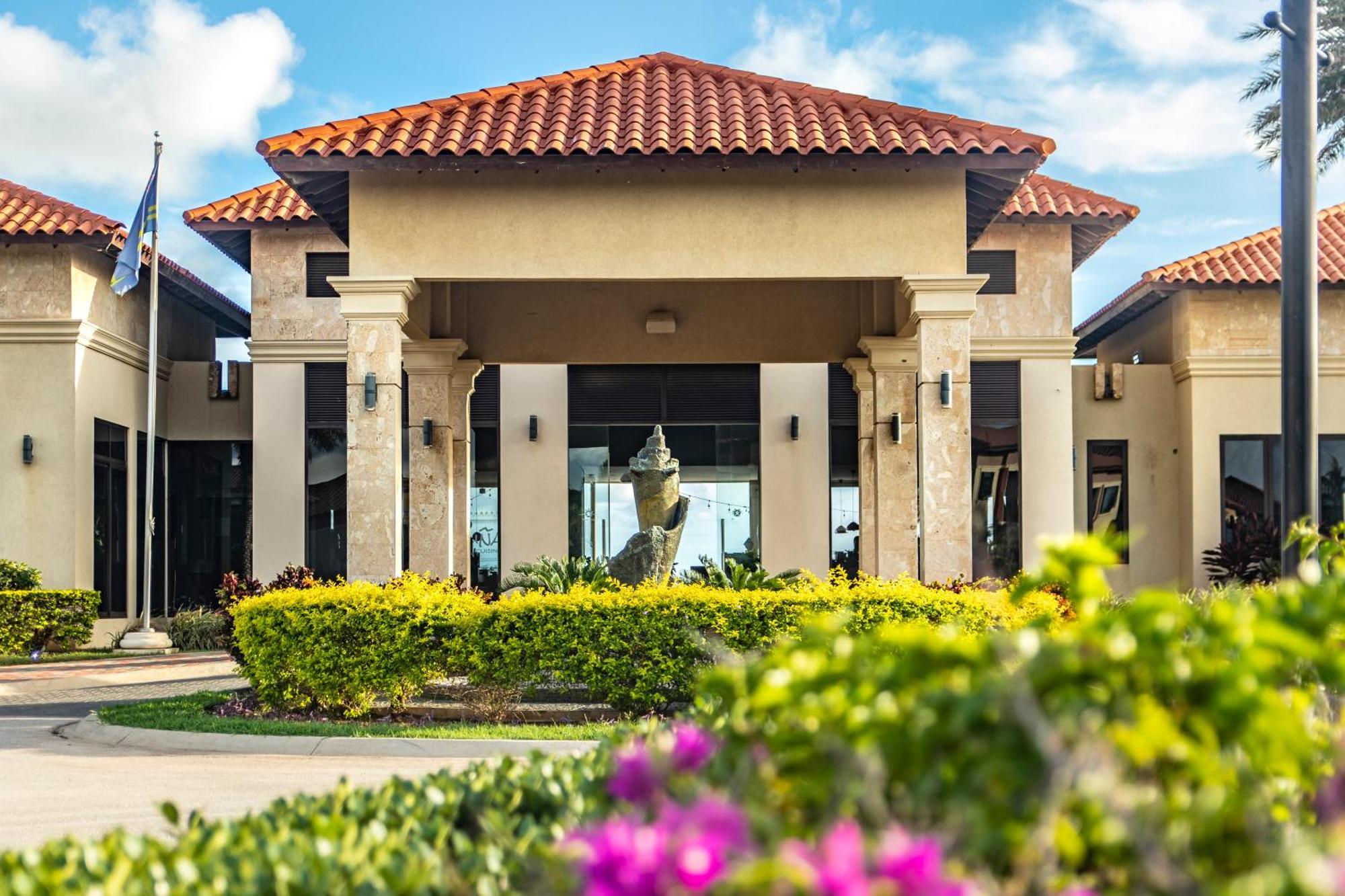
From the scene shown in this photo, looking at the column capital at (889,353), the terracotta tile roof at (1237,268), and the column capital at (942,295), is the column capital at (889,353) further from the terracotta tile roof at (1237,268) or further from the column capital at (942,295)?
the terracotta tile roof at (1237,268)

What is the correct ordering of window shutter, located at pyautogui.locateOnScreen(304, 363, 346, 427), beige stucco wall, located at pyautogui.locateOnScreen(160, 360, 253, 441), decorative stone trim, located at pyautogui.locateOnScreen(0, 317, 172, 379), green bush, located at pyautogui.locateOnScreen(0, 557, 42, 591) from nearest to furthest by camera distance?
green bush, located at pyautogui.locateOnScreen(0, 557, 42, 591), decorative stone trim, located at pyautogui.locateOnScreen(0, 317, 172, 379), window shutter, located at pyautogui.locateOnScreen(304, 363, 346, 427), beige stucco wall, located at pyautogui.locateOnScreen(160, 360, 253, 441)

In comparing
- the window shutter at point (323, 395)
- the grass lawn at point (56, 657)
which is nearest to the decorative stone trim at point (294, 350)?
the window shutter at point (323, 395)

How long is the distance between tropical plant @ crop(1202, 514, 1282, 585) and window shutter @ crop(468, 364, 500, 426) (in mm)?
13226

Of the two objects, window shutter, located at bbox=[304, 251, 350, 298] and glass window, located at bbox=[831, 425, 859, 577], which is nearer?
window shutter, located at bbox=[304, 251, 350, 298]

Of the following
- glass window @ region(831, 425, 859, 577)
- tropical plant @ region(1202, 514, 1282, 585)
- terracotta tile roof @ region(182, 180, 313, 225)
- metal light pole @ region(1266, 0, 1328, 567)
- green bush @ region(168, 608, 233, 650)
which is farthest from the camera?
glass window @ region(831, 425, 859, 577)

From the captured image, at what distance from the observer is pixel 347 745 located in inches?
448

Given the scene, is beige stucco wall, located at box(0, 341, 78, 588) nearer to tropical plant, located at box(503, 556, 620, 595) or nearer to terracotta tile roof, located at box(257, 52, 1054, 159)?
tropical plant, located at box(503, 556, 620, 595)

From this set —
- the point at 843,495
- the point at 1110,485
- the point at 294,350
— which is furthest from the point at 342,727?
the point at 1110,485

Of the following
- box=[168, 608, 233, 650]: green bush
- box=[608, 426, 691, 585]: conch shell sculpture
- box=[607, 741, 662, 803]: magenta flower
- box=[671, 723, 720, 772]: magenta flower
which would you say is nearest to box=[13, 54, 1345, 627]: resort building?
box=[168, 608, 233, 650]: green bush

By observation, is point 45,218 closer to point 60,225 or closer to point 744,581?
point 60,225

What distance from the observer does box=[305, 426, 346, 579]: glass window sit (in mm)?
26016

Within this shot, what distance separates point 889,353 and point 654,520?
18.0ft

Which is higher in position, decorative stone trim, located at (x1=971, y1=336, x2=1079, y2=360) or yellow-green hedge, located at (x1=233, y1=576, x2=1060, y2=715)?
decorative stone trim, located at (x1=971, y1=336, x2=1079, y2=360)

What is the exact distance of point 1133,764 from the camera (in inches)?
97.7
